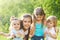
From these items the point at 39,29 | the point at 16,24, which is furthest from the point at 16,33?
the point at 39,29

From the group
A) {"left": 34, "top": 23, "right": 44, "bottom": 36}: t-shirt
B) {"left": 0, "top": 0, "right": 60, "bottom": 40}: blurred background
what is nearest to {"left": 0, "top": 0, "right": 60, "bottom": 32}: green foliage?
{"left": 0, "top": 0, "right": 60, "bottom": 40}: blurred background

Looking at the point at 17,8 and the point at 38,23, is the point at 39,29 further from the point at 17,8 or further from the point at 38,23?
the point at 17,8

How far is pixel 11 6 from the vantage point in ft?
7.47

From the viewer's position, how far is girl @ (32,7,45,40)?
2.28m

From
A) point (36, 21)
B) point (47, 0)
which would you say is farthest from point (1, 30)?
point (47, 0)

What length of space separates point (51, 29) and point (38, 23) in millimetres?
111

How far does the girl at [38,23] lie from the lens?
2.28m

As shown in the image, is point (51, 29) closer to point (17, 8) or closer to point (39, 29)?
point (39, 29)

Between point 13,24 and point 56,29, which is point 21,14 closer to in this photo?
point 13,24

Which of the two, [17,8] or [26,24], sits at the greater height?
[17,8]

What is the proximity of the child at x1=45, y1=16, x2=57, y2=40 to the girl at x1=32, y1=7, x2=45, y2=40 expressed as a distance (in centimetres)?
4

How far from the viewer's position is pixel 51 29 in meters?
2.31

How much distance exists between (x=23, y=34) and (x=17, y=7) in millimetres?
208

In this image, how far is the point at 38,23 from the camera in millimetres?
2295
